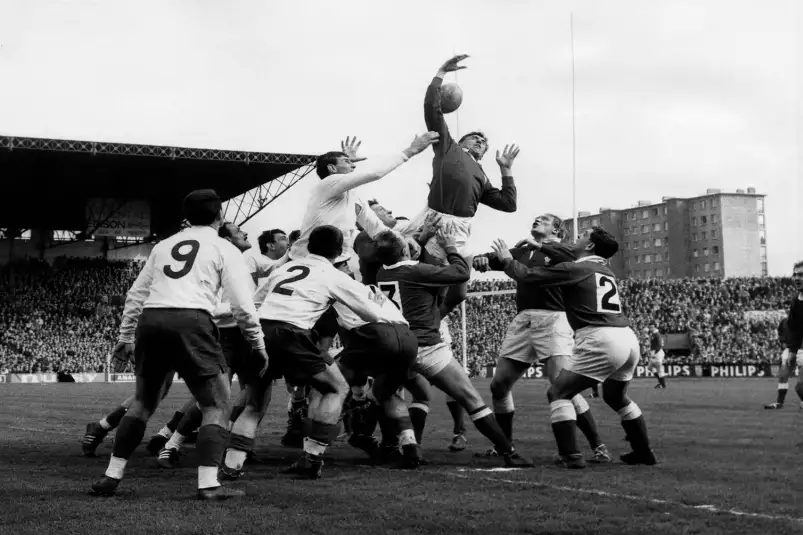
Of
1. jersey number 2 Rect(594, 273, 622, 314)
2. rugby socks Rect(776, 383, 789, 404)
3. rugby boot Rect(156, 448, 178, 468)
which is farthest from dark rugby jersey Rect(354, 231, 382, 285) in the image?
rugby socks Rect(776, 383, 789, 404)

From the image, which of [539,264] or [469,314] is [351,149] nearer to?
[539,264]

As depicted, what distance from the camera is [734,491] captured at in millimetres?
6289

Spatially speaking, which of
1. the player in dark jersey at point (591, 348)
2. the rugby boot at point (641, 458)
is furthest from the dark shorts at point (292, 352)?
the rugby boot at point (641, 458)

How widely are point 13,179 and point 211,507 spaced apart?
3944 centimetres

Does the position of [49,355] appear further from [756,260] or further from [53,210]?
[756,260]

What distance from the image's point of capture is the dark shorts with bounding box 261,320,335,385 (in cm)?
689

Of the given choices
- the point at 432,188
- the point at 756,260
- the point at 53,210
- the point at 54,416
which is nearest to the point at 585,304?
the point at 432,188

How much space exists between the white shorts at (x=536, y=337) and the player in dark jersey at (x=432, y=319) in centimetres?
123

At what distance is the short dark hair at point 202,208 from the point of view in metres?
6.42

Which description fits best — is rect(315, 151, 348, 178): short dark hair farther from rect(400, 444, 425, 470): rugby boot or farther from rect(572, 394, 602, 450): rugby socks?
rect(572, 394, 602, 450): rugby socks

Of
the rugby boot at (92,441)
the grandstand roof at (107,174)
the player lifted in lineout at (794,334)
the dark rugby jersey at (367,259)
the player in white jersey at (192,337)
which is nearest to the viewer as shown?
the player in white jersey at (192,337)

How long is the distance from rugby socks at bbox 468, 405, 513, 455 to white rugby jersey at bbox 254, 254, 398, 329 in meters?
1.26

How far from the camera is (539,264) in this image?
9570mm

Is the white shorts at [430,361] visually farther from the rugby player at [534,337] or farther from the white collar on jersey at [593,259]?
the white collar on jersey at [593,259]
